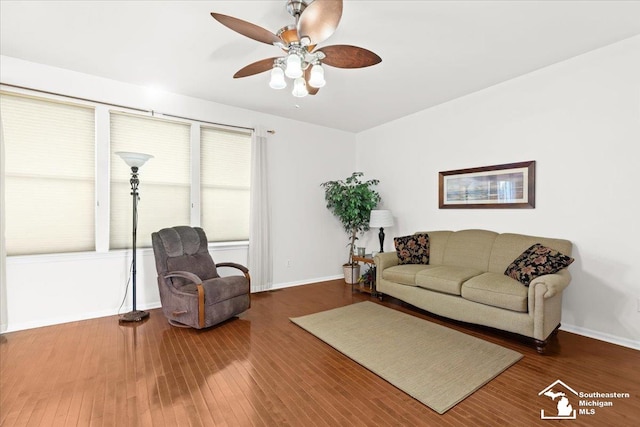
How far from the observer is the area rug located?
6.73ft

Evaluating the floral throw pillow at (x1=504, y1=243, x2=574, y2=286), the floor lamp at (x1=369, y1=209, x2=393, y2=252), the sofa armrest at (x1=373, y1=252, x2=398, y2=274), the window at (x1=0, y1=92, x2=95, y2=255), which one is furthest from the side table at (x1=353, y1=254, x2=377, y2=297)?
the window at (x1=0, y1=92, x2=95, y2=255)

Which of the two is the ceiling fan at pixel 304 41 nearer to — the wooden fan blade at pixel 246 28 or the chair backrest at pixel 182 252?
the wooden fan blade at pixel 246 28

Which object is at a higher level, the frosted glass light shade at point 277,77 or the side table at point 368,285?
the frosted glass light shade at point 277,77

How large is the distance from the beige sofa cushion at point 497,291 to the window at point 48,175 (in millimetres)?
4213

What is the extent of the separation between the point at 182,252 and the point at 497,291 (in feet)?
10.9

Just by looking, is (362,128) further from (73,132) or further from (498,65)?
(73,132)

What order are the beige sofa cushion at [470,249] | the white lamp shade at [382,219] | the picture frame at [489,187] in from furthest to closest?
the white lamp shade at [382,219], the beige sofa cushion at [470,249], the picture frame at [489,187]

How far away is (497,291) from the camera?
278 centimetres

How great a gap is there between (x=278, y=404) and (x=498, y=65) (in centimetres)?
374

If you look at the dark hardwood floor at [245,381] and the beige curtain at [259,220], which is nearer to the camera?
the dark hardwood floor at [245,381]

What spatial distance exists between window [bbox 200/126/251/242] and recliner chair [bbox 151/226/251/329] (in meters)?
0.66

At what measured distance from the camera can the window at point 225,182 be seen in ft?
13.8

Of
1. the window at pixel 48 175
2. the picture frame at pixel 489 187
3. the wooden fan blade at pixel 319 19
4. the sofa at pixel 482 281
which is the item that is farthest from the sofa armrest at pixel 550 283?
the window at pixel 48 175

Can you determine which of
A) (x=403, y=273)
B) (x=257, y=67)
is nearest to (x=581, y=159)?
(x=403, y=273)
